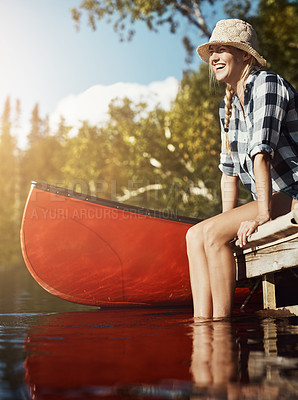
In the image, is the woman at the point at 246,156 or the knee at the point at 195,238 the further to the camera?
the knee at the point at 195,238

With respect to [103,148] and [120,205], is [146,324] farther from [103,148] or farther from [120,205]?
[103,148]

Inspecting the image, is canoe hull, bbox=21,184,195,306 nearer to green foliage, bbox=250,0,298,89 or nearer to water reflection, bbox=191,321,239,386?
water reflection, bbox=191,321,239,386

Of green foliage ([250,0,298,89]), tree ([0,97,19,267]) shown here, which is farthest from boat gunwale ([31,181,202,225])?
tree ([0,97,19,267])

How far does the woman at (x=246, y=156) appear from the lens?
7.82ft

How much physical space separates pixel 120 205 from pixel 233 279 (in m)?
1.43

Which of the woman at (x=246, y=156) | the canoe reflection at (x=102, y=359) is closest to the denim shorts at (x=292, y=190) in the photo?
the woman at (x=246, y=156)

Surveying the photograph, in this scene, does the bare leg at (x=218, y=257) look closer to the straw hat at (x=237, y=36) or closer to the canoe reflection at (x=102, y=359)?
the canoe reflection at (x=102, y=359)

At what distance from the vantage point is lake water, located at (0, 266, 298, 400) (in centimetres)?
104

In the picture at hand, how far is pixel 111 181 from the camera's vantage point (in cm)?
2436

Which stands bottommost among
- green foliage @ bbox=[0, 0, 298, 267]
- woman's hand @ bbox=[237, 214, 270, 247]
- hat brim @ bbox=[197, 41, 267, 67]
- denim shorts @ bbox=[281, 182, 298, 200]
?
woman's hand @ bbox=[237, 214, 270, 247]

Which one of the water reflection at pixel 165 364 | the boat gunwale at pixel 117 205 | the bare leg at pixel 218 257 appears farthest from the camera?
the boat gunwale at pixel 117 205

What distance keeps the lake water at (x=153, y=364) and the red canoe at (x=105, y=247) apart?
159 cm

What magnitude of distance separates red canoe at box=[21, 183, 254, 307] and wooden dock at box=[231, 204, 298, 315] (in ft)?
2.80

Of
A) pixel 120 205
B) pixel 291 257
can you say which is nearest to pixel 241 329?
pixel 291 257
